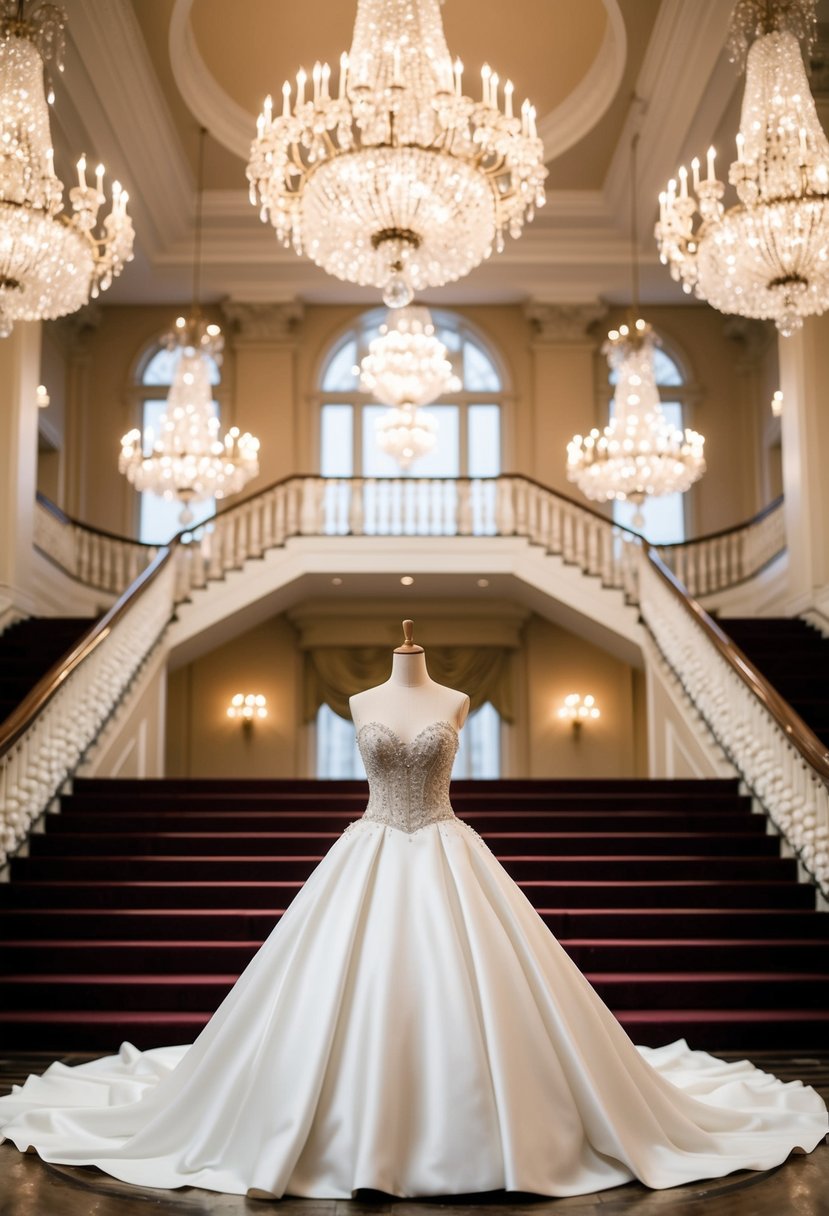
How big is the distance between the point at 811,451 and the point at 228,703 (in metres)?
8.12

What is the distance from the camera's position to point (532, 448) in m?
16.3

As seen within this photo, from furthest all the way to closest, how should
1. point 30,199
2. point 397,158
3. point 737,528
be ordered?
point 737,528
point 397,158
point 30,199

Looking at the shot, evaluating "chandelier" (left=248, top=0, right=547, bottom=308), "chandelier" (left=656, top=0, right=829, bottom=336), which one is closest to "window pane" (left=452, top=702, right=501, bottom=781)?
"chandelier" (left=248, top=0, right=547, bottom=308)

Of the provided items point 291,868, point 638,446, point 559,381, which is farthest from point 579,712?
point 291,868

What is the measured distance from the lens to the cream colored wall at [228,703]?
1577cm

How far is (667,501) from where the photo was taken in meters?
16.3

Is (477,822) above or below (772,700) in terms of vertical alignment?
below

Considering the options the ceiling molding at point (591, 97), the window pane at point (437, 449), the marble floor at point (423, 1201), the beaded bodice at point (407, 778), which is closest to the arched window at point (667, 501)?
the window pane at point (437, 449)

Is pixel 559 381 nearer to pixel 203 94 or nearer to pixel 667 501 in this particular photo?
pixel 667 501

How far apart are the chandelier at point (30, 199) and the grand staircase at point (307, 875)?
10.5 feet

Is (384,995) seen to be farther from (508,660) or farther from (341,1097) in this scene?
(508,660)

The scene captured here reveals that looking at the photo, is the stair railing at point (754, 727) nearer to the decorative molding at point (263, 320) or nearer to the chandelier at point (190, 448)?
the chandelier at point (190, 448)

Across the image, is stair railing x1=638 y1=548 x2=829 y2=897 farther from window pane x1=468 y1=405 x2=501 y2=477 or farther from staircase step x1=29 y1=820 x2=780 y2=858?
window pane x1=468 y1=405 x2=501 y2=477

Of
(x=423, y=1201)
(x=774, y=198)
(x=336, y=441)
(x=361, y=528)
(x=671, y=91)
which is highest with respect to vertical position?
(x=671, y=91)
